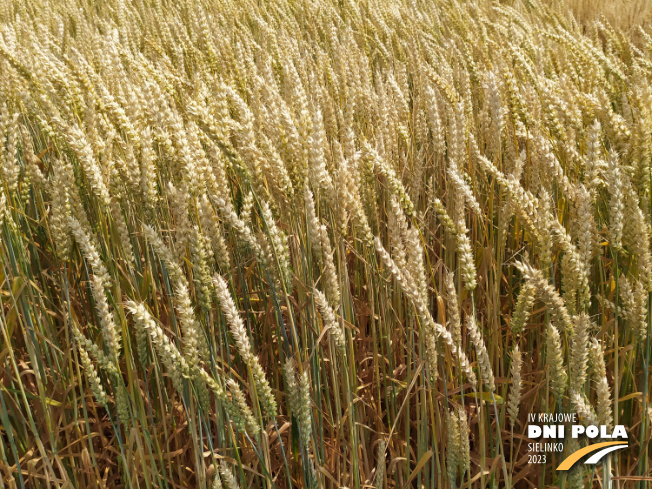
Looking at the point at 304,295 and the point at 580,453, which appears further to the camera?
the point at 304,295

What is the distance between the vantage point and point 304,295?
1.16m

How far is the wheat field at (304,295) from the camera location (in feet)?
3.01

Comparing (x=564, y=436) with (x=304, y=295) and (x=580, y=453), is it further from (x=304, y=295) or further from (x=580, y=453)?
(x=304, y=295)

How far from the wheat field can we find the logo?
20mm

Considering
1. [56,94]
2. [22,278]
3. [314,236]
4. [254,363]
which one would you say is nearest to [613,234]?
[314,236]

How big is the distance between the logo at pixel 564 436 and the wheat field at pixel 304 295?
2cm

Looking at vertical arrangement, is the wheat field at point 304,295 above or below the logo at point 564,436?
above

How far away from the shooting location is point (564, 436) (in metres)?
1.09

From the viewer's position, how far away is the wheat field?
0.92 metres

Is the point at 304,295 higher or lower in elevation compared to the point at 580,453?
higher

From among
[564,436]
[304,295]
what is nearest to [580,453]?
[564,436]

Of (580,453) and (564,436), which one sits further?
(564,436)

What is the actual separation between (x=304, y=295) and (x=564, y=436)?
57 cm

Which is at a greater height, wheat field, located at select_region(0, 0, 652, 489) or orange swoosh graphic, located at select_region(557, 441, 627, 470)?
wheat field, located at select_region(0, 0, 652, 489)
